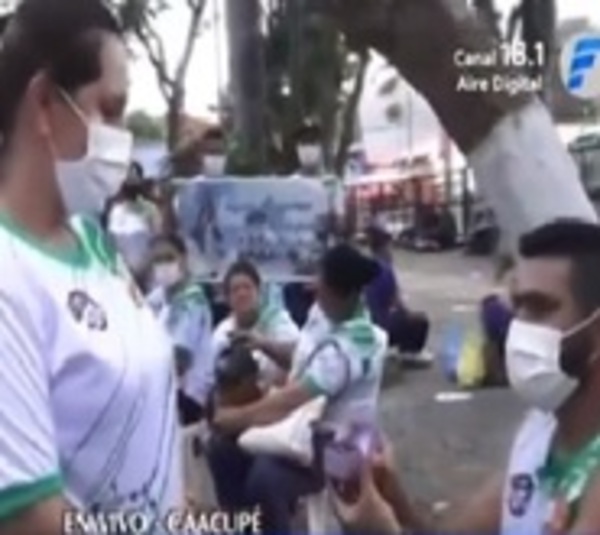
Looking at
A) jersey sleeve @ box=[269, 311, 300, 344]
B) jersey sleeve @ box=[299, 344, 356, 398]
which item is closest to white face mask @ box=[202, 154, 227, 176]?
jersey sleeve @ box=[269, 311, 300, 344]

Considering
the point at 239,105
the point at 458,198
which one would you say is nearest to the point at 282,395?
the point at 239,105

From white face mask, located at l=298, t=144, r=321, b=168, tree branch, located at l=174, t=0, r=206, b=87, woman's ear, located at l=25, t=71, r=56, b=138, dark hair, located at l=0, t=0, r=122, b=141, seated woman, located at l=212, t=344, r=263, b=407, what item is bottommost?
seated woman, located at l=212, t=344, r=263, b=407

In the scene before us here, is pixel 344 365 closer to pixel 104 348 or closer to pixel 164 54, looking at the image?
pixel 104 348

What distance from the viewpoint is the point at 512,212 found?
390 centimetres

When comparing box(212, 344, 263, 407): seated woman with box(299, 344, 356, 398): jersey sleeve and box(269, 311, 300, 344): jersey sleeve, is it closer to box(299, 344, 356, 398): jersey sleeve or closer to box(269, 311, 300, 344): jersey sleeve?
box(299, 344, 356, 398): jersey sleeve

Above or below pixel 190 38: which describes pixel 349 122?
below

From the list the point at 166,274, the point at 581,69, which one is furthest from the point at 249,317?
the point at 581,69

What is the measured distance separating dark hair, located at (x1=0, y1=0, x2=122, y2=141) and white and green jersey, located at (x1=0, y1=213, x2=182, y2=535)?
0.54 ft

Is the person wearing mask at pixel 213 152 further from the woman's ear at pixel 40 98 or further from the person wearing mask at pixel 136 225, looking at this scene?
the woman's ear at pixel 40 98

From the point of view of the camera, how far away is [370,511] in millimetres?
2355

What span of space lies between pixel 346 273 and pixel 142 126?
3833 millimetres

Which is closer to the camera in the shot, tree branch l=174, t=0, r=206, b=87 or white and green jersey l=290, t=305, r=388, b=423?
white and green jersey l=290, t=305, r=388, b=423

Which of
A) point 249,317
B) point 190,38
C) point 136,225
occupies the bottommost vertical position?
point 249,317

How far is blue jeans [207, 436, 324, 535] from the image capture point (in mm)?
4107
